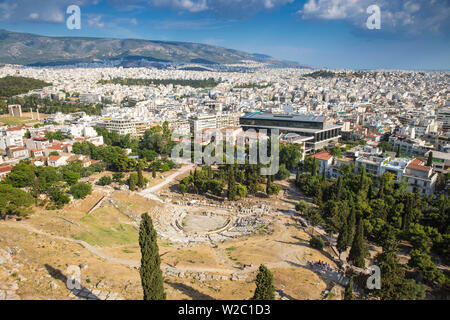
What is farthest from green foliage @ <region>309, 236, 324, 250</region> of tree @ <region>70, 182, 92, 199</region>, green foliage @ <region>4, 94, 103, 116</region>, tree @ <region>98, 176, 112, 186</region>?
green foliage @ <region>4, 94, 103, 116</region>

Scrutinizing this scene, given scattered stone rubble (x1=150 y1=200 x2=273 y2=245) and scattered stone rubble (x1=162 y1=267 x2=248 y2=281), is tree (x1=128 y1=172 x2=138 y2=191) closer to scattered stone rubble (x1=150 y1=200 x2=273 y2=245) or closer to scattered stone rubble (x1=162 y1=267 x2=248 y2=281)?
scattered stone rubble (x1=150 y1=200 x2=273 y2=245)

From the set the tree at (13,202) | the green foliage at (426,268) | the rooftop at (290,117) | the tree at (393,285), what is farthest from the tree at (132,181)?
the rooftop at (290,117)

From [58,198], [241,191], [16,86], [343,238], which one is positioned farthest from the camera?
[16,86]

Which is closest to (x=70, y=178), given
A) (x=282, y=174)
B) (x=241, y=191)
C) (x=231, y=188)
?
(x=231, y=188)

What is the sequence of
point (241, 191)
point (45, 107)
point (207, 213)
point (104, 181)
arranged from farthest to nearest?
point (45, 107) → point (104, 181) → point (241, 191) → point (207, 213)

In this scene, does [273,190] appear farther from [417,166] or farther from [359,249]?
[417,166]

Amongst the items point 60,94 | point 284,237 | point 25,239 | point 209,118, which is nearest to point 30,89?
point 60,94

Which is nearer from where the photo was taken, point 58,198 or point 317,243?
point 317,243
